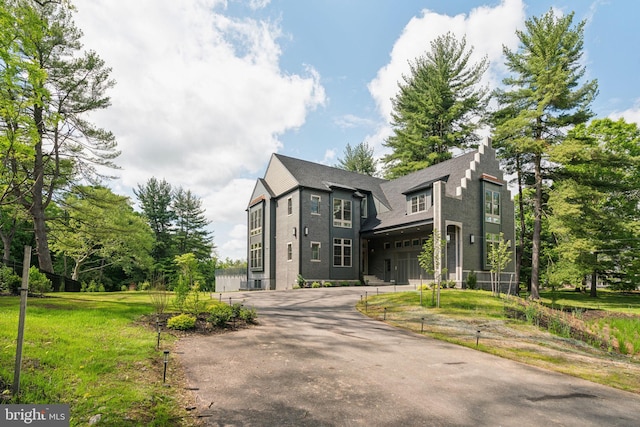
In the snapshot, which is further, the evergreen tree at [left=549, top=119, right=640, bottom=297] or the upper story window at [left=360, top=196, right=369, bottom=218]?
the upper story window at [left=360, top=196, right=369, bottom=218]

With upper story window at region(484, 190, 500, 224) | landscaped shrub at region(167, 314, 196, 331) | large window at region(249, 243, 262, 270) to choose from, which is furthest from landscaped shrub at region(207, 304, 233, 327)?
upper story window at region(484, 190, 500, 224)

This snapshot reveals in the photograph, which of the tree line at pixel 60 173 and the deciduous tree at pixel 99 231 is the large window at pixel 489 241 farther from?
the deciduous tree at pixel 99 231

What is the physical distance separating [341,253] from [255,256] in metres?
7.80

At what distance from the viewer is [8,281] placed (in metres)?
13.9

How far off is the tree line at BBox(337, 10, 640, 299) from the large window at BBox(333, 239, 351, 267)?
13.5 meters

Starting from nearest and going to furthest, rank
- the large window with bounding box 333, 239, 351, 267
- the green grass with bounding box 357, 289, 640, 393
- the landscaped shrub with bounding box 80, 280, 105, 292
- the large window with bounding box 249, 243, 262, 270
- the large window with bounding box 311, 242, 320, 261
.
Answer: the green grass with bounding box 357, 289, 640, 393 < the landscaped shrub with bounding box 80, 280, 105, 292 < the large window with bounding box 311, 242, 320, 261 < the large window with bounding box 333, 239, 351, 267 < the large window with bounding box 249, 243, 262, 270

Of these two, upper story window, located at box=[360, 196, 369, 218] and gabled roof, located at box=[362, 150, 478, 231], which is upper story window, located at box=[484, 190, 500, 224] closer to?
gabled roof, located at box=[362, 150, 478, 231]

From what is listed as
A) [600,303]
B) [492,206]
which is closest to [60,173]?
[492,206]

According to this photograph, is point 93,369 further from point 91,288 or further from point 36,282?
point 91,288

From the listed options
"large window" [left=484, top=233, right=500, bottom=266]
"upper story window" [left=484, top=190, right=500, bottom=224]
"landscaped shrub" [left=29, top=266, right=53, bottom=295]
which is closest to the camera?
"landscaped shrub" [left=29, top=266, right=53, bottom=295]

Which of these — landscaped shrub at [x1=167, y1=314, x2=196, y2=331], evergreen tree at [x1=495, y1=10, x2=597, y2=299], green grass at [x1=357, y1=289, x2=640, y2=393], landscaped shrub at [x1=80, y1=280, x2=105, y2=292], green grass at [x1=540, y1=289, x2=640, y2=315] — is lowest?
green grass at [x1=540, y1=289, x2=640, y2=315]

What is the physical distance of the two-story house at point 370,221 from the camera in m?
23.7

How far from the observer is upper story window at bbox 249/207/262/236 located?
1208 inches

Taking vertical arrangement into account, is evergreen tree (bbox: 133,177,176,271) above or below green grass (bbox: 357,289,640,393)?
above
